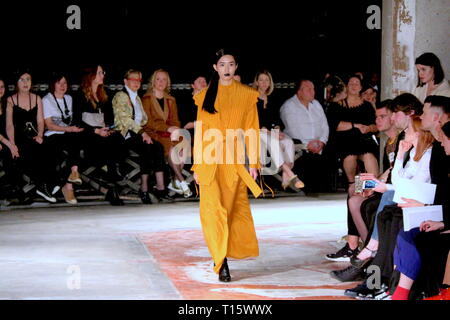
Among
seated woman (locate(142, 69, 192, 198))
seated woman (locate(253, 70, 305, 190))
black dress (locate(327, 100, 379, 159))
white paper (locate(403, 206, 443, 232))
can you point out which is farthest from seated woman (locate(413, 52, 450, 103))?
seated woman (locate(142, 69, 192, 198))

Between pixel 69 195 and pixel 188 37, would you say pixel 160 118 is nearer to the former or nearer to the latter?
pixel 69 195

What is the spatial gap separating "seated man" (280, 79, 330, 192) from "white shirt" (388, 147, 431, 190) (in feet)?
18.2

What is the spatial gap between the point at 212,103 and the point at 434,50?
2015 mm

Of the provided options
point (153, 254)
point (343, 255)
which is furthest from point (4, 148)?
point (343, 255)

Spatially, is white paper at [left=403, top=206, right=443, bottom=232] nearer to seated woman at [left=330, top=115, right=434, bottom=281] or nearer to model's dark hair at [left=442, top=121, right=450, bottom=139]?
seated woman at [left=330, top=115, right=434, bottom=281]

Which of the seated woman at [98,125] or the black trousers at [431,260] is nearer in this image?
the black trousers at [431,260]

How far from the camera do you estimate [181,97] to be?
12.9 meters

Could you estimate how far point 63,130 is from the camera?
1109 cm

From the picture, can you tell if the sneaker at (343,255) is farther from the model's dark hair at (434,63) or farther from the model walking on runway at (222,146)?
the model's dark hair at (434,63)

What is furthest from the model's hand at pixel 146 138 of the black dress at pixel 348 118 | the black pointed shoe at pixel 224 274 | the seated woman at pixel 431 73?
the black pointed shoe at pixel 224 274

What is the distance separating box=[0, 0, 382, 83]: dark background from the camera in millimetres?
13133

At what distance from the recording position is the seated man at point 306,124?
11.8m

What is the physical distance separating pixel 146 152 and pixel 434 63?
15.9 feet

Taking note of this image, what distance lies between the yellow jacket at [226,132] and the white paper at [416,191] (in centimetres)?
139
